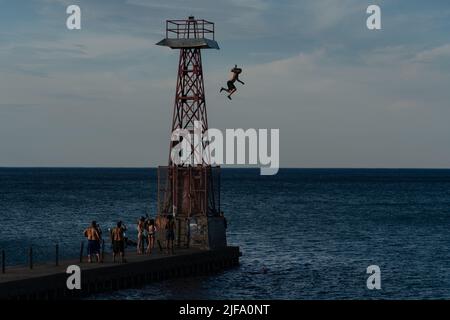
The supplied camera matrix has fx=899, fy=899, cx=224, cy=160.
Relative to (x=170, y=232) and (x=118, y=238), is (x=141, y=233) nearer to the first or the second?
(x=170, y=232)

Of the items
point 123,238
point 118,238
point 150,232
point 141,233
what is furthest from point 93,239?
point 150,232

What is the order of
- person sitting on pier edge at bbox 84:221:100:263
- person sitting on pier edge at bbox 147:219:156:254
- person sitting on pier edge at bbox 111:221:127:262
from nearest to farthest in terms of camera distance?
1. person sitting on pier edge at bbox 84:221:100:263
2. person sitting on pier edge at bbox 111:221:127:262
3. person sitting on pier edge at bbox 147:219:156:254

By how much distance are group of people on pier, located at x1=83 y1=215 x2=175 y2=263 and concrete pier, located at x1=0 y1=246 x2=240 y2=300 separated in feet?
1.62

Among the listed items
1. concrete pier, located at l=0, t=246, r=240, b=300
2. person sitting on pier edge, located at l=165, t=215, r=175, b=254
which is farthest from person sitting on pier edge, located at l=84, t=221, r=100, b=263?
person sitting on pier edge, located at l=165, t=215, r=175, b=254

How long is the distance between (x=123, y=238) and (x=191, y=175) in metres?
9.75

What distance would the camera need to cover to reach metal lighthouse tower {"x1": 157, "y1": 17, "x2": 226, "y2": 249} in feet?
160

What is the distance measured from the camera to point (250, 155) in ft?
127

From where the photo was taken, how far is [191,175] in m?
49.4

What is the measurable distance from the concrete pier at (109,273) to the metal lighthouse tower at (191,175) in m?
1.18

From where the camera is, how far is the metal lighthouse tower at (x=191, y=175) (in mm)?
48875

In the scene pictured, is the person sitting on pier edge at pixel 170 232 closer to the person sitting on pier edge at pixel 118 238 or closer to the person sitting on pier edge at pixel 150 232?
the person sitting on pier edge at pixel 150 232

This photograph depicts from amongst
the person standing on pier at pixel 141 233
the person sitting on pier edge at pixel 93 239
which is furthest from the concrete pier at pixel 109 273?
the person sitting on pier edge at pixel 93 239

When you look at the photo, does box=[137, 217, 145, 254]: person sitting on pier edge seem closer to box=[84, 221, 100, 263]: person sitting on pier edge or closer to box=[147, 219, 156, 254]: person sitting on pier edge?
box=[147, 219, 156, 254]: person sitting on pier edge
